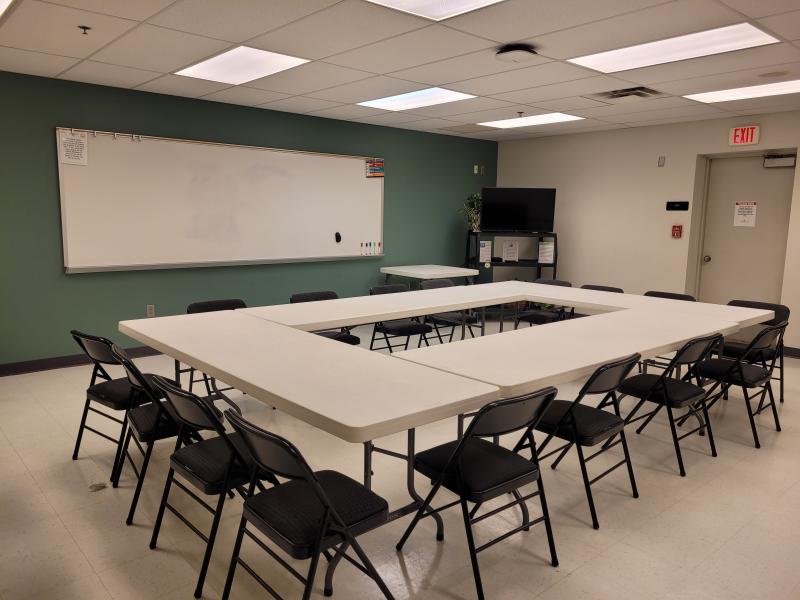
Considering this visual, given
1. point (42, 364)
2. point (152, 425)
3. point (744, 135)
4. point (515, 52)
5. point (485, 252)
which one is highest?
point (515, 52)

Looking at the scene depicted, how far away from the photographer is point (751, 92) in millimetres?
5168

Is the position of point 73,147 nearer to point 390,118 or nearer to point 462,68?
point 390,118

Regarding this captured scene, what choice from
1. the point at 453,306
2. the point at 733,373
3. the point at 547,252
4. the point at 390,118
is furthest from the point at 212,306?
the point at 547,252

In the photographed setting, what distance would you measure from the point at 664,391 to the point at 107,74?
474 cm

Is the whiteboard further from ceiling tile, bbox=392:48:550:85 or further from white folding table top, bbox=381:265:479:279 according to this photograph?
ceiling tile, bbox=392:48:550:85

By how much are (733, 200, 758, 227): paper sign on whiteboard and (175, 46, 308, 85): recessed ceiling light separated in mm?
5233

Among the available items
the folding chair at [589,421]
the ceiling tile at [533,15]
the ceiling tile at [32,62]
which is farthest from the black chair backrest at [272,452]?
the ceiling tile at [32,62]

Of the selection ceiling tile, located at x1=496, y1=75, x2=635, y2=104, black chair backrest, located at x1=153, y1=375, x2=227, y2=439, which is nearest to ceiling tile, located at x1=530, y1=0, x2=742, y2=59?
ceiling tile, located at x1=496, y1=75, x2=635, y2=104

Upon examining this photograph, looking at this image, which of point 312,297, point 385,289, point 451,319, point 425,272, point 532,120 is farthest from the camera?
point 425,272

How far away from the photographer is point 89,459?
11.0ft

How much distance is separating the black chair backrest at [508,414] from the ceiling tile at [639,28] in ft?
7.36

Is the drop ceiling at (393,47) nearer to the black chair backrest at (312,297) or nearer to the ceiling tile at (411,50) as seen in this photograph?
the ceiling tile at (411,50)

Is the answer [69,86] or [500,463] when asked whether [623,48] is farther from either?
[69,86]

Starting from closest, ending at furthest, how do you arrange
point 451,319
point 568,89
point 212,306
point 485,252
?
point 212,306 < point 568,89 < point 451,319 < point 485,252
